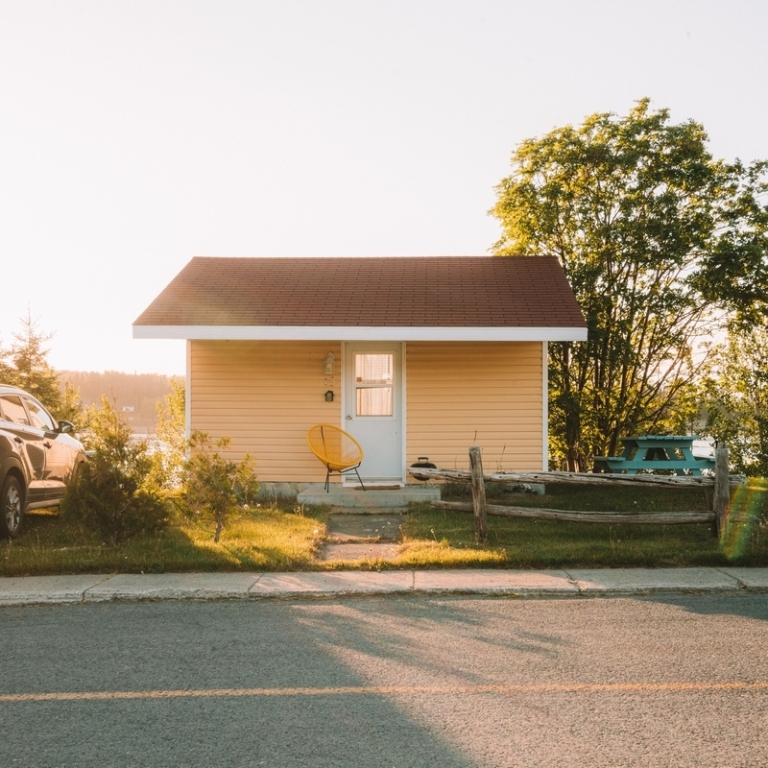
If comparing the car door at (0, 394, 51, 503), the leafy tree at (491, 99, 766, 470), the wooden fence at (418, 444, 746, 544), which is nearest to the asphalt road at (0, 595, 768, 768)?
the wooden fence at (418, 444, 746, 544)

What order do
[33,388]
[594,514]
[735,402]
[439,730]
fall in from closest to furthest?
1. [439,730]
2. [594,514]
3. [735,402]
4. [33,388]

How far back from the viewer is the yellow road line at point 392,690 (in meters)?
5.01

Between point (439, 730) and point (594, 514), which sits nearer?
point (439, 730)

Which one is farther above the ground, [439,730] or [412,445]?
[412,445]

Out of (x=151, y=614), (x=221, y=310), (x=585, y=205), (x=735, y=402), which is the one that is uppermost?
(x=585, y=205)

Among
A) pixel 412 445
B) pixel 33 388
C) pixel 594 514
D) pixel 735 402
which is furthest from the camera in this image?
pixel 33 388

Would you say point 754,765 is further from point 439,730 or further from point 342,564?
point 342,564

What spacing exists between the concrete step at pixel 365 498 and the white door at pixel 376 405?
95cm

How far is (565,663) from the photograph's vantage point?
5594mm

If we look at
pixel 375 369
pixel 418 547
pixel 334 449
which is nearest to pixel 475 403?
pixel 375 369

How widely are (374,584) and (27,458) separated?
529 centimetres

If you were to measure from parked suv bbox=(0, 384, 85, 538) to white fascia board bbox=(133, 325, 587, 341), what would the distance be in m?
2.42

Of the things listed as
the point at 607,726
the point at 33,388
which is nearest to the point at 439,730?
the point at 607,726

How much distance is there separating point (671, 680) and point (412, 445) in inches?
382
